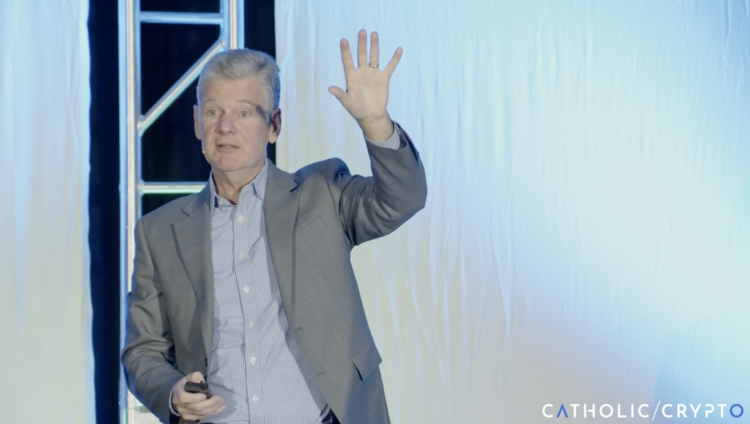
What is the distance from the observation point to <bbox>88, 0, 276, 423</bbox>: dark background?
262 centimetres

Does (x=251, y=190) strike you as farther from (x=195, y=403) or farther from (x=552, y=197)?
(x=552, y=197)

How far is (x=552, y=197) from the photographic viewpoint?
269cm

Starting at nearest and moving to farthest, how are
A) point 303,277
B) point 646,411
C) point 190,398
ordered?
point 190,398 → point 303,277 → point 646,411

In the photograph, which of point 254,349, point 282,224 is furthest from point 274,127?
point 254,349

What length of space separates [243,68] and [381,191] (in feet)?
1.33

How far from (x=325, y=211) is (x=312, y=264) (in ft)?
0.37

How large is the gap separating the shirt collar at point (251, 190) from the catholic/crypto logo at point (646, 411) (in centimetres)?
159

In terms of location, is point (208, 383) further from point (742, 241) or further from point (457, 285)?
point (742, 241)

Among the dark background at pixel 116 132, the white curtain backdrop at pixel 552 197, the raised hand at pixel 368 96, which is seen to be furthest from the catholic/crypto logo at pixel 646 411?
the raised hand at pixel 368 96

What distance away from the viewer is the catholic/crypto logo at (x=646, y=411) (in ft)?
8.94

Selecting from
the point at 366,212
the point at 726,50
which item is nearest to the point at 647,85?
the point at 726,50

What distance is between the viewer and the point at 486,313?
2678 mm

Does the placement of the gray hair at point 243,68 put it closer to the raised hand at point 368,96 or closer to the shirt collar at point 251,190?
the shirt collar at point 251,190

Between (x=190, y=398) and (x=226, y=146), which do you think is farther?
(x=226, y=146)
